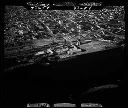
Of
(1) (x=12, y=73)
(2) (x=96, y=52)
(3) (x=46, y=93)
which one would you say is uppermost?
(2) (x=96, y=52)

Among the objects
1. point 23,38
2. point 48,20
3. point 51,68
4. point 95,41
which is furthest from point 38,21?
point 95,41

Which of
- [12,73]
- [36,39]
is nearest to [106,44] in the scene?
[36,39]

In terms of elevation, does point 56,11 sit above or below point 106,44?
above

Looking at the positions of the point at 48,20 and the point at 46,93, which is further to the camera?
the point at 48,20

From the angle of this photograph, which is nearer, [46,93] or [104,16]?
[46,93]

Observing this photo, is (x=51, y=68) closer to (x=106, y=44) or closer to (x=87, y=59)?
(x=87, y=59)

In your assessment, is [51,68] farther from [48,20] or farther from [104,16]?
[104,16]
